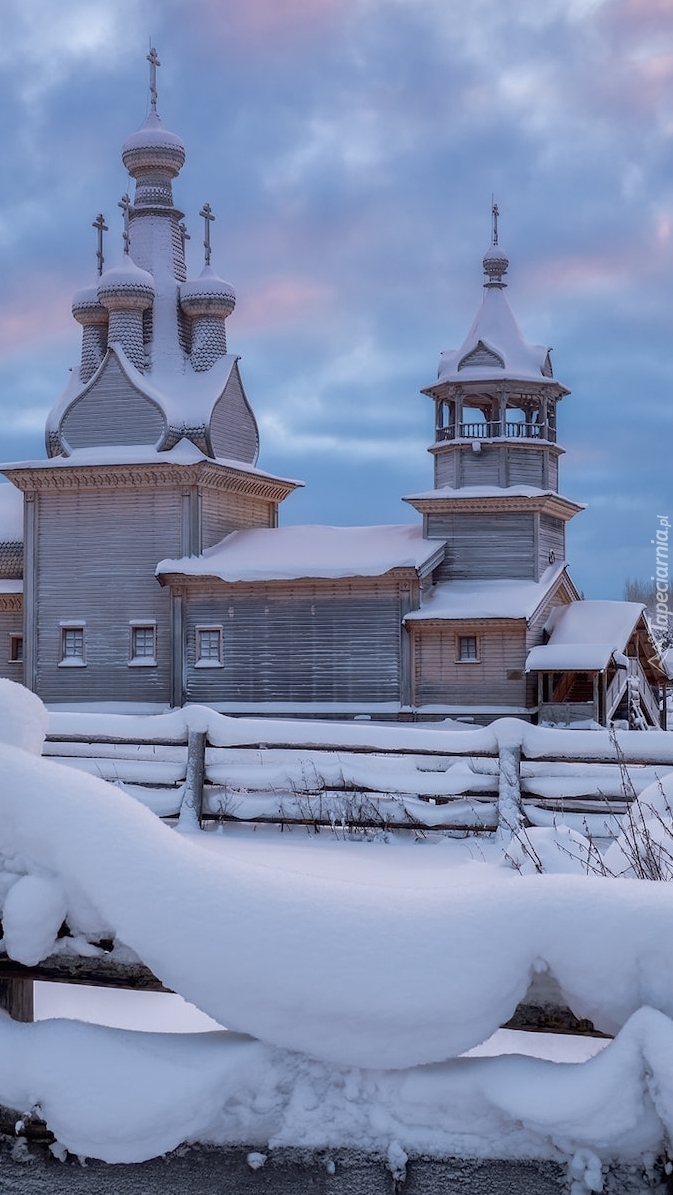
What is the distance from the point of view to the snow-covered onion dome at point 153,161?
3216 cm

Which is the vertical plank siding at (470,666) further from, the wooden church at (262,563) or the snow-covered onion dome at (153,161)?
the snow-covered onion dome at (153,161)

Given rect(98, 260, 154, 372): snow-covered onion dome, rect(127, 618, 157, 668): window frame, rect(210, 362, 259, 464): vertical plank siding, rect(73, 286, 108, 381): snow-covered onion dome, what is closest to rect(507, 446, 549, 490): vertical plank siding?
rect(210, 362, 259, 464): vertical plank siding

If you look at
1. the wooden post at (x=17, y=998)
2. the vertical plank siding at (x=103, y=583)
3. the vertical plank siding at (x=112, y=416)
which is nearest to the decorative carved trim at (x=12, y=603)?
the vertical plank siding at (x=103, y=583)

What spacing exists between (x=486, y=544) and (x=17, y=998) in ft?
77.5

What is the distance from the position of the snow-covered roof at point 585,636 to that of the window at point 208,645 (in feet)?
22.7

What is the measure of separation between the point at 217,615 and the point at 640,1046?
950 inches

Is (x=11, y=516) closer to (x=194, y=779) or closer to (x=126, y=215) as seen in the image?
(x=126, y=215)

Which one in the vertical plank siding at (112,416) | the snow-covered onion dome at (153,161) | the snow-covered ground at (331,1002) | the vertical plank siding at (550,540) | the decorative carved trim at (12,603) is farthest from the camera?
the snow-covered onion dome at (153,161)

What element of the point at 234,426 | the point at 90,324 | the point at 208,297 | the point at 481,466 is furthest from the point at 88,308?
→ the point at 481,466

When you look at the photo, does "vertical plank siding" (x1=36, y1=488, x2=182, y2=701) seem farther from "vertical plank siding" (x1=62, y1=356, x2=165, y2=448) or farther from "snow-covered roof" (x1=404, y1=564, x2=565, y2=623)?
"snow-covered roof" (x1=404, y1=564, x2=565, y2=623)

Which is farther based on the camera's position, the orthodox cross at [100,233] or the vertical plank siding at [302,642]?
the orthodox cross at [100,233]

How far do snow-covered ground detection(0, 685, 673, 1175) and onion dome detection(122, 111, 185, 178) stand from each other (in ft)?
103

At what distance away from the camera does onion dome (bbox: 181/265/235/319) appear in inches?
1204

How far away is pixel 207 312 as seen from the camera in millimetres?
30719
